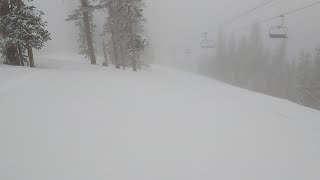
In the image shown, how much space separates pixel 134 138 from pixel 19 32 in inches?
433

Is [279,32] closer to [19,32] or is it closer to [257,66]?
[19,32]

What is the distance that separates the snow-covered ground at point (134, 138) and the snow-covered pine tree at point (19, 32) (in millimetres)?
4318

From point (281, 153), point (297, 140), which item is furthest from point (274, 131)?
point (281, 153)

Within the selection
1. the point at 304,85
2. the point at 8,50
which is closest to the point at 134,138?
the point at 8,50

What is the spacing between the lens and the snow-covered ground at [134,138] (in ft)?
17.8

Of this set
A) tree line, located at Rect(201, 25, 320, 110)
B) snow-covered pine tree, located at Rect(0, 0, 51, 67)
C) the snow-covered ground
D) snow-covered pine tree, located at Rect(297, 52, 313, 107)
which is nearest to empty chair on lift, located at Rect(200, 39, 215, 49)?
snow-covered pine tree, located at Rect(297, 52, 313, 107)

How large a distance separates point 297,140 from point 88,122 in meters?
7.02

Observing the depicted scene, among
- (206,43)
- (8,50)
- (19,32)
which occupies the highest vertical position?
(19,32)

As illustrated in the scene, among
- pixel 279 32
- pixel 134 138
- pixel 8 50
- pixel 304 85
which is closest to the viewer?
pixel 134 138

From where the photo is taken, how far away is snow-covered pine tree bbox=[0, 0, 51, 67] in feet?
45.2

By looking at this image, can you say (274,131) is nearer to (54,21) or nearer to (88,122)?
(88,122)

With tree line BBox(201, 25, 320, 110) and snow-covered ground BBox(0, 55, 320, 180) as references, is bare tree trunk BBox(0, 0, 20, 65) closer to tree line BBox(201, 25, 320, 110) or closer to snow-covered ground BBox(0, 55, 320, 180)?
snow-covered ground BBox(0, 55, 320, 180)

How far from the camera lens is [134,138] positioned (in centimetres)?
670

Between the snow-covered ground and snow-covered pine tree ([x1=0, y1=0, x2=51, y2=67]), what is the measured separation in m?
4.32
